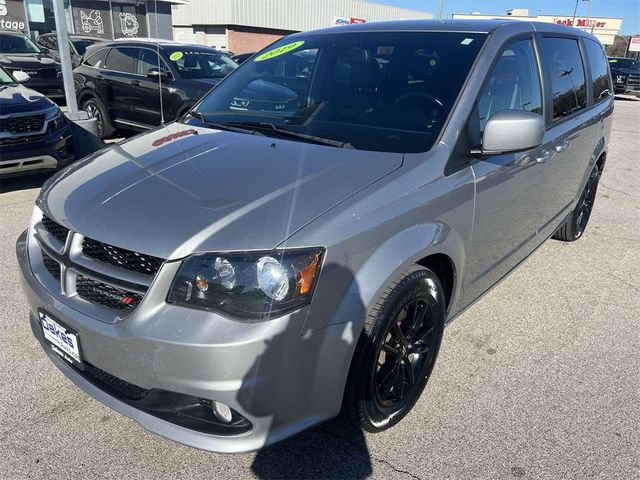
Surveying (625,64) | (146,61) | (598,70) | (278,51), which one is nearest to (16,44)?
(146,61)

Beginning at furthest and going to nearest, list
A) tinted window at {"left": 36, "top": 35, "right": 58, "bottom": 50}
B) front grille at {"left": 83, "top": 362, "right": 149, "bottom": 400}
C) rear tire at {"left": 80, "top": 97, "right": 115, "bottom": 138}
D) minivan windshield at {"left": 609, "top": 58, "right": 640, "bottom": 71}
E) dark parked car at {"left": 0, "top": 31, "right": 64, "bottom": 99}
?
minivan windshield at {"left": 609, "top": 58, "right": 640, "bottom": 71} → tinted window at {"left": 36, "top": 35, "right": 58, "bottom": 50} → dark parked car at {"left": 0, "top": 31, "right": 64, "bottom": 99} → rear tire at {"left": 80, "top": 97, "right": 115, "bottom": 138} → front grille at {"left": 83, "top": 362, "right": 149, "bottom": 400}

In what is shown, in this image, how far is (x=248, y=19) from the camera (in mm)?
37344

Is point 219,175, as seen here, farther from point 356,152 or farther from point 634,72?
point 634,72

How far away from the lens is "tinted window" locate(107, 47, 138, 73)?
8766 millimetres

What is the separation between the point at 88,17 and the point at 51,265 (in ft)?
83.9

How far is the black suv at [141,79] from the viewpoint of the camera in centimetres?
820

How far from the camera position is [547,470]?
2291 millimetres

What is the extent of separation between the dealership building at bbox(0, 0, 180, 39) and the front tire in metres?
22.2

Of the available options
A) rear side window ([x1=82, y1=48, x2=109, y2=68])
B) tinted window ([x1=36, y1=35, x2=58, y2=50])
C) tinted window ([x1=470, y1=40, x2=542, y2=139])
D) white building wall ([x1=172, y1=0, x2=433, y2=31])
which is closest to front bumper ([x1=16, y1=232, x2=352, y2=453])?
tinted window ([x1=470, y1=40, x2=542, y2=139])

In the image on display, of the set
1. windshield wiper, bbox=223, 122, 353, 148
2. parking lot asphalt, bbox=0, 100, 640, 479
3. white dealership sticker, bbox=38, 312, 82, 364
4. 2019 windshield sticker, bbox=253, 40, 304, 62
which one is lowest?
parking lot asphalt, bbox=0, 100, 640, 479

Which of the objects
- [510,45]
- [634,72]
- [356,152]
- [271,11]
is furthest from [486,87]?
[271,11]

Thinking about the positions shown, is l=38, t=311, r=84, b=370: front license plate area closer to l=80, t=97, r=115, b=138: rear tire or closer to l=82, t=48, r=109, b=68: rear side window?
l=80, t=97, r=115, b=138: rear tire

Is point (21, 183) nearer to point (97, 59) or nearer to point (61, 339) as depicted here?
point (97, 59)

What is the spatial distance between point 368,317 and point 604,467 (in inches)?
51.5
